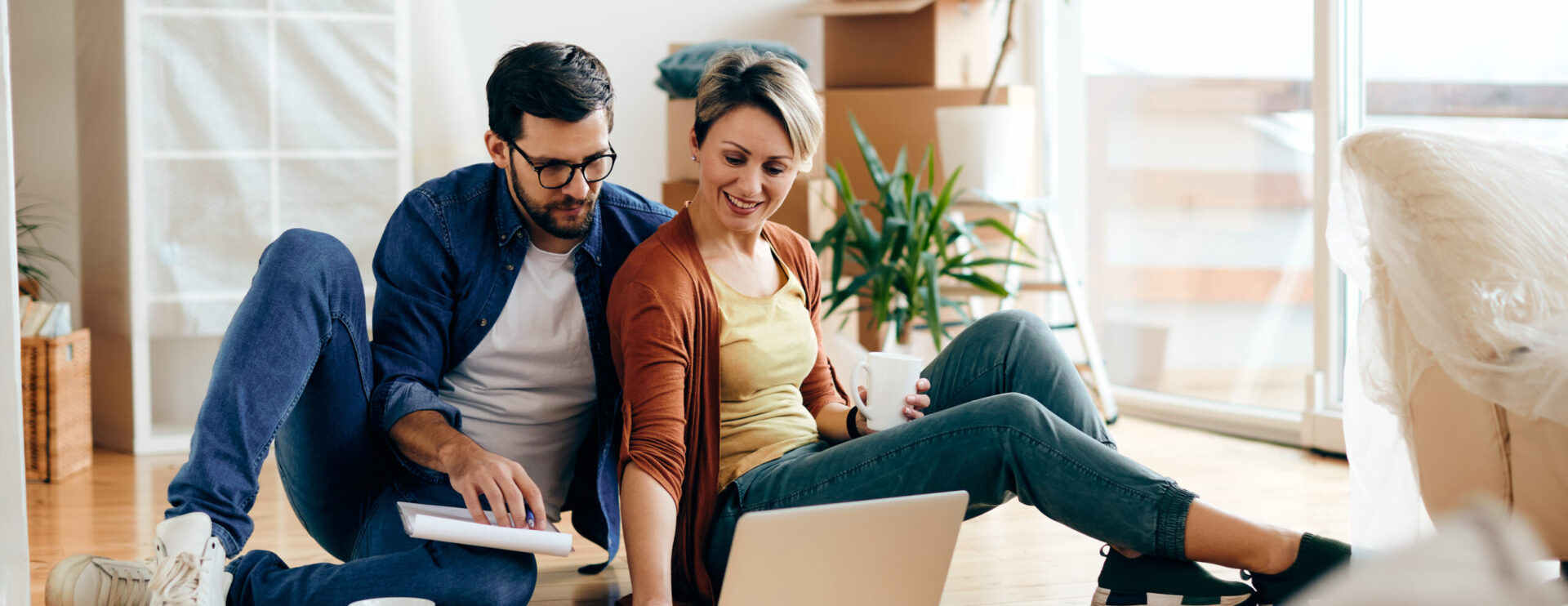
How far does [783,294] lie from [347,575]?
0.64 metres

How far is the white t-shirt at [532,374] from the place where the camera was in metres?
1.56

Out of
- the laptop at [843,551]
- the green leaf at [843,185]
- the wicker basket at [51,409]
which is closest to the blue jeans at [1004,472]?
the laptop at [843,551]

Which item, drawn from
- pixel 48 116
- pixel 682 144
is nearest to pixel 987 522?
pixel 682 144

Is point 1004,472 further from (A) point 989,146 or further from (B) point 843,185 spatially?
(A) point 989,146

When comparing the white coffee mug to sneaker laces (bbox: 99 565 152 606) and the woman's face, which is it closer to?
the woman's face

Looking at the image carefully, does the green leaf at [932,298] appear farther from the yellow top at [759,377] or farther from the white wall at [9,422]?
the white wall at [9,422]

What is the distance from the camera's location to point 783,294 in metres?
1.57

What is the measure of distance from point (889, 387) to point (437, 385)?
0.58 m

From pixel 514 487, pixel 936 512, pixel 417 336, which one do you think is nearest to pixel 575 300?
pixel 417 336

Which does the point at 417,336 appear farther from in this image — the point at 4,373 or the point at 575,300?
the point at 4,373

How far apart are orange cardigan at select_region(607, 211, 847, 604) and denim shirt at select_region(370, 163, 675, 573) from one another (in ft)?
0.46

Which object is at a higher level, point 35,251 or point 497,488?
point 35,251

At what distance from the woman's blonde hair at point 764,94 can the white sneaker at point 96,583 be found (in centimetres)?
83

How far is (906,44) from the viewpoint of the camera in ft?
11.5
